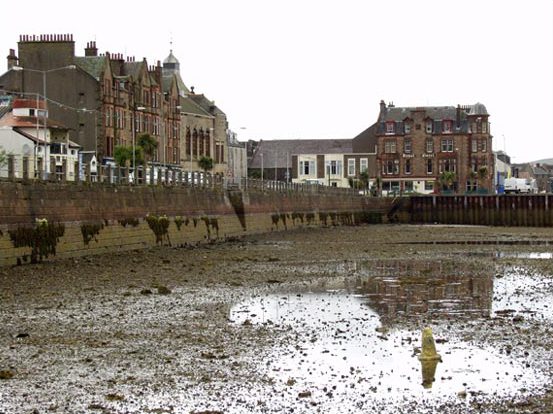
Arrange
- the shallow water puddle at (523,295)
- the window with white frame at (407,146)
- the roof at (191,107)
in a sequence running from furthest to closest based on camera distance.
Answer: the window with white frame at (407,146), the roof at (191,107), the shallow water puddle at (523,295)

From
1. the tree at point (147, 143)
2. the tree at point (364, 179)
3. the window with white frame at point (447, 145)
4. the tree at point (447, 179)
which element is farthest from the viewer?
the tree at point (364, 179)

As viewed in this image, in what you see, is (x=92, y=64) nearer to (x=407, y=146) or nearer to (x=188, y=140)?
(x=188, y=140)

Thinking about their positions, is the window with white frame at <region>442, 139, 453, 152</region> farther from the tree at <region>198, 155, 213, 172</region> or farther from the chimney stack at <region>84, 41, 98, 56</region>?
the chimney stack at <region>84, 41, 98, 56</region>

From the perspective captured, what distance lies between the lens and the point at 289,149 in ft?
486

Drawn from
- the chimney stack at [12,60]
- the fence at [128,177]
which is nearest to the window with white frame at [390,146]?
the fence at [128,177]

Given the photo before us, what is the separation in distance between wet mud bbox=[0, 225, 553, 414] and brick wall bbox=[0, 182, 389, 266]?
289cm

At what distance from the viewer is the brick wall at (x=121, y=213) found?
3719 centimetres

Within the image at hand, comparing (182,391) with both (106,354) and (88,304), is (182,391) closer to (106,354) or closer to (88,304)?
(106,354)

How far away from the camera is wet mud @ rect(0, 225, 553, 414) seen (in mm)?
14266

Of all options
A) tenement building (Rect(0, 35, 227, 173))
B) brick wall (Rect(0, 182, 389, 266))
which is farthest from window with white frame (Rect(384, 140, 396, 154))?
brick wall (Rect(0, 182, 389, 266))

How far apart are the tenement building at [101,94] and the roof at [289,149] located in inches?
1434

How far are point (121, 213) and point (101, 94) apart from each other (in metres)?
42.7

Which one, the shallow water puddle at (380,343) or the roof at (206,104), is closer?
the shallow water puddle at (380,343)

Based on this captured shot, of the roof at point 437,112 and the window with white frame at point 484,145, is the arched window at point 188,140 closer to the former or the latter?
the roof at point 437,112
